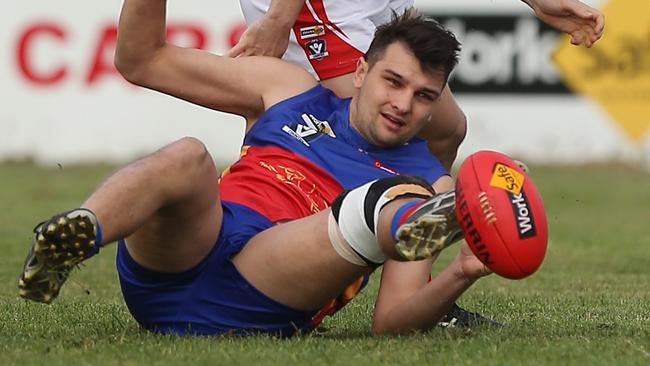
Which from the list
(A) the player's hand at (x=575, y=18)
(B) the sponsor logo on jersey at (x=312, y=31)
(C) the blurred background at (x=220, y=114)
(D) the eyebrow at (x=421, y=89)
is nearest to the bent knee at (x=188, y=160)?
(D) the eyebrow at (x=421, y=89)

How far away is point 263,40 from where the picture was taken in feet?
19.0

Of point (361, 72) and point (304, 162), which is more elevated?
point (361, 72)

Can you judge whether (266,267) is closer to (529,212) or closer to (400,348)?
(400,348)

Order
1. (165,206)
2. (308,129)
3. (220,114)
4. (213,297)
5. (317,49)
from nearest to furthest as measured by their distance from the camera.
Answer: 1. (165,206)
2. (213,297)
3. (308,129)
4. (317,49)
5. (220,114)

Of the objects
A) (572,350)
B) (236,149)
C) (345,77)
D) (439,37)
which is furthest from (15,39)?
(572,350)

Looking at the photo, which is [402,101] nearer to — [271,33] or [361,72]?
[361,72]

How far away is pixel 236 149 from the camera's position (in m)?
15.2

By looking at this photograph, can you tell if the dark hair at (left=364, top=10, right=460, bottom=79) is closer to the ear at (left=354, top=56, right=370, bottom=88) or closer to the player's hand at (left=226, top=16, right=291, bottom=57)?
the ear at (left=354, top=56, right=370, bottom=88)

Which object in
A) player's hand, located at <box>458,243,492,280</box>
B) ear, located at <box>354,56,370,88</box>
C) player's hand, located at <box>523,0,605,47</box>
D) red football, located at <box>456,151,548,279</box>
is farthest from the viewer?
player's hand, located at <box>523,0,605,47</box>

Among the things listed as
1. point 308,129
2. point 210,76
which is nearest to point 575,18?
point 308,129

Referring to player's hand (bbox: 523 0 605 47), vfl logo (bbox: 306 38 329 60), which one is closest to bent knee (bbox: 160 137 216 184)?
player's hand (bbox: 523 0 605 47)

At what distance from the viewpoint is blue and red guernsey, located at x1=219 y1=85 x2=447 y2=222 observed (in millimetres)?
5070

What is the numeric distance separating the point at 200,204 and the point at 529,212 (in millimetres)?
1103

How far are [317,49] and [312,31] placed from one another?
0.12 meters
